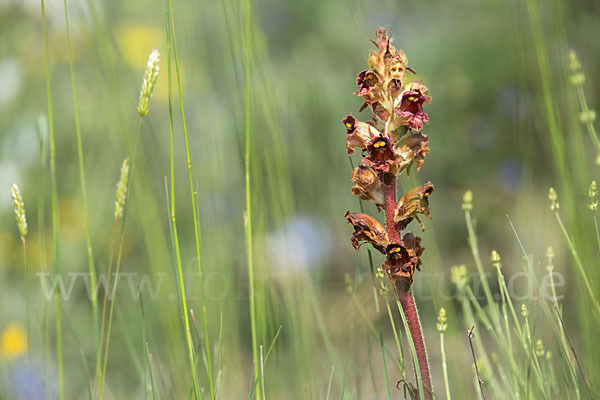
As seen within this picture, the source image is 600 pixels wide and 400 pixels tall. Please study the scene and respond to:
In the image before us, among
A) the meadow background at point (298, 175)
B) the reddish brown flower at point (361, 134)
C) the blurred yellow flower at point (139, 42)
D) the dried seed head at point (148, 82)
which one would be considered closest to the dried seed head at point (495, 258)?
the reddish brown flower at point (361, 134)

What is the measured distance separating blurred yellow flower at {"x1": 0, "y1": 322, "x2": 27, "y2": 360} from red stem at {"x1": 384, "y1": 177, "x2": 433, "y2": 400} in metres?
1.42

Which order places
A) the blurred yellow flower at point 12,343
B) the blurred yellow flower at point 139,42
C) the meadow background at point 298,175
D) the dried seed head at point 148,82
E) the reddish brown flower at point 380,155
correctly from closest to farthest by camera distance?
1. the reddish brown flower at point 380,155
2. the dried seed head at point 148,82
3. the blurred yellow flower at point 12,343
4. the meadow background at point 298,175
5. the blurred yellow flower at point 139,42

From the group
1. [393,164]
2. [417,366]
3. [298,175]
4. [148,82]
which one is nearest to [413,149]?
[393,164]

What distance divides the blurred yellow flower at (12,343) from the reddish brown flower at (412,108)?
1489mm

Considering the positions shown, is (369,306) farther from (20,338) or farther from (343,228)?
(20,338)

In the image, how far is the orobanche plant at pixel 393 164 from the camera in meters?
0.75

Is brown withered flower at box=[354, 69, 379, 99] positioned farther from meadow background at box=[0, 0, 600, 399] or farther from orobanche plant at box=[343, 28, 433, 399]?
meadow background at box=[0, 0, 600, 399]

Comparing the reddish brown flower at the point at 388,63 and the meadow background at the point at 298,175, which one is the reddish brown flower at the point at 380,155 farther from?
the meadow background at the point at 298,175

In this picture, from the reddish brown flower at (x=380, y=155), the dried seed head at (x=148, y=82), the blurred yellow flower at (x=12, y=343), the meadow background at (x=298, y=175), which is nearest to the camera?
the reddish brown flower at (x=380, y=155)

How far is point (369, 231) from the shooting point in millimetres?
788

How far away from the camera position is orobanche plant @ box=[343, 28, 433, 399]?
0.75 m

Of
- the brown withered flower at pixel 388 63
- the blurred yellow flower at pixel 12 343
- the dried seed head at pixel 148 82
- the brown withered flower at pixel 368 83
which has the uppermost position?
the dried seed head at pixel 148 82

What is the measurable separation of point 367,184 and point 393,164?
47 millimetres

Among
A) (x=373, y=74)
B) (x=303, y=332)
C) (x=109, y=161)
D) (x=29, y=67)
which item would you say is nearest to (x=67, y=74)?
(x=29, y=67)
